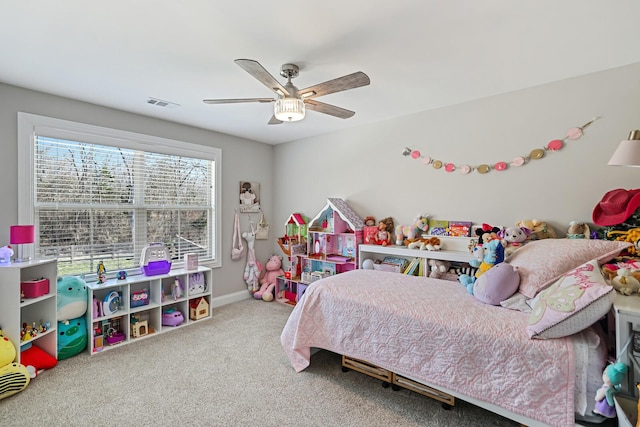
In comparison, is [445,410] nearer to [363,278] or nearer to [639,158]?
[363,278]

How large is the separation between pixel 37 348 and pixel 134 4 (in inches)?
110

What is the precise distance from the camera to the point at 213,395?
2031mm

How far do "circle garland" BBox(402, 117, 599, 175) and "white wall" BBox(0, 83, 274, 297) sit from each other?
225cm

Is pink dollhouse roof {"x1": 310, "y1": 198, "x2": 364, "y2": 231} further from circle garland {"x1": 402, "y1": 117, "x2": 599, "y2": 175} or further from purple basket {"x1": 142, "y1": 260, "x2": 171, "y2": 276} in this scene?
purple basket {"x1": 142, "y1": 260, "x2": 171, "y2": 276}

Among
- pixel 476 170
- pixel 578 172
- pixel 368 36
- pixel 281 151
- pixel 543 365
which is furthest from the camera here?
pixel 281 151

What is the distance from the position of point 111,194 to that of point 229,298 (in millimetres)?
1944

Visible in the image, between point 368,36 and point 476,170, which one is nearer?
point 368,36

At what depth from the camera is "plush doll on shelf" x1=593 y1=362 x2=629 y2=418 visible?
1225 millimetres

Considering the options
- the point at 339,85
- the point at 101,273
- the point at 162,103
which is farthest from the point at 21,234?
the point at 339,85

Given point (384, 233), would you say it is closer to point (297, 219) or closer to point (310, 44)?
point (297, 219)

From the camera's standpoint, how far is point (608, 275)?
163 centimetres

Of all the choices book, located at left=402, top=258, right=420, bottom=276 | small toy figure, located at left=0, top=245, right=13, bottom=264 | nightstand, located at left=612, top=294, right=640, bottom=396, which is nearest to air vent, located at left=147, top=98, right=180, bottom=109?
small toy figure, located at left=0, top=245, right=13, bottom=264

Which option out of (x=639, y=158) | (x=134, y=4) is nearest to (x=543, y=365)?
(x=639, y=158)

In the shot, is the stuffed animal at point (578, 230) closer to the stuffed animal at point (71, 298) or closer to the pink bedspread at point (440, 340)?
the pink bedspread at point (440, 340)
